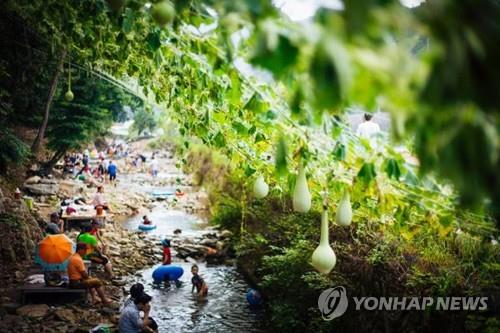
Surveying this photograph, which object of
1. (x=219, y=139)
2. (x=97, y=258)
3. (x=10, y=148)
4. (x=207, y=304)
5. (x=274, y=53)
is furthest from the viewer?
(x=10, y=148)

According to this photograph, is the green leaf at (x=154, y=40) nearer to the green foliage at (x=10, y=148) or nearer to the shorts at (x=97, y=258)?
the shorts at (x=97, y=258)

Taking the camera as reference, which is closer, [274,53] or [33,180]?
[274,53]

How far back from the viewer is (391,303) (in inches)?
193

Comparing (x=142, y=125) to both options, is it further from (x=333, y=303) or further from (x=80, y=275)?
(x=333, y=303)

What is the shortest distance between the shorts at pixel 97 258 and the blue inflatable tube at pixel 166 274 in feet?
3.60

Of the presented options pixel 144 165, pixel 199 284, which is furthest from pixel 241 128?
pixel 144 165

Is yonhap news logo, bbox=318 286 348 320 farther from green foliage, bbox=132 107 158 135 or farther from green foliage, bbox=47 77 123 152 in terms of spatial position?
green foliage, bbox=132 107 158 135

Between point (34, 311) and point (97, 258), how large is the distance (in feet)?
8.05

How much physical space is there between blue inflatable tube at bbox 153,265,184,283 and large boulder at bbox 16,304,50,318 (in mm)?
2773

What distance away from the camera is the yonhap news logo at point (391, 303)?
4094 millimetres

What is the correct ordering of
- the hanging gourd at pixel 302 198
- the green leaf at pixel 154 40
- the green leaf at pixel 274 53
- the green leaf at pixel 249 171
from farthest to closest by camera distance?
1. the green leaf at pixel 249 171
2. the green leaf at pixel 154 40
3. the hanging gourd at pixel 302 198
4. the green leaf at pixel 274 53

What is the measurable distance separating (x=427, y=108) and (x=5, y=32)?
30.9ft

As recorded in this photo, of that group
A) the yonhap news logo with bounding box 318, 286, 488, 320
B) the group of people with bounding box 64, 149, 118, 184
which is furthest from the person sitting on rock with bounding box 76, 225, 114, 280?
the group of people with bounding box 64, 149, 118, 184

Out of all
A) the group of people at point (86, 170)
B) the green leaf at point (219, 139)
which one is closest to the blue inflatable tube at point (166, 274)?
the green leaf at point (219, 139)
